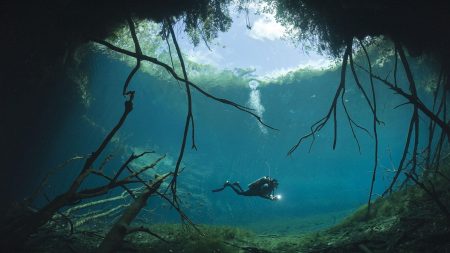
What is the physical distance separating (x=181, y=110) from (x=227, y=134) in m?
8.59

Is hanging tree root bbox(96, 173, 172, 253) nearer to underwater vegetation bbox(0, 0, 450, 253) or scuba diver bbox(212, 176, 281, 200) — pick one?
underwater vegetation bbox(0, 0, 450, 253)

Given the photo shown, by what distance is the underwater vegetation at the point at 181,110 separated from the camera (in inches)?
165

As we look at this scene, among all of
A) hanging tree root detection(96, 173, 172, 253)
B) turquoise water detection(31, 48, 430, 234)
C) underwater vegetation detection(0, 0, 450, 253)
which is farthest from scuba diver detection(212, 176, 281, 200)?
turquoise water detection(31, 48, 430, 234)

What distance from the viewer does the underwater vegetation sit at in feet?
13.8

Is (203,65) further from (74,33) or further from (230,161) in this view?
(230,161)

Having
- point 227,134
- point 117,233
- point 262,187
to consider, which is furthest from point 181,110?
point 117,233

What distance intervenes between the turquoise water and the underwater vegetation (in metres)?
0.25

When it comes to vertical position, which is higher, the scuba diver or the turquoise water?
the turquoise water

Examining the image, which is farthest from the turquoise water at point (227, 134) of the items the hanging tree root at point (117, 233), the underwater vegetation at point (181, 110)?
the hanging tree root at point (117, 233)

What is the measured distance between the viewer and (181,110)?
38125 millimetres

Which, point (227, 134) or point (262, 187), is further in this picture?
point (227, 134)

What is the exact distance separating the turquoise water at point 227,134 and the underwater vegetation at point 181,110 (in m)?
0.25

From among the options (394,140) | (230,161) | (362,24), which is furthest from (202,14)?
(394,140)

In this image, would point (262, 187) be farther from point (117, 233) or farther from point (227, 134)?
point (227, 134)
